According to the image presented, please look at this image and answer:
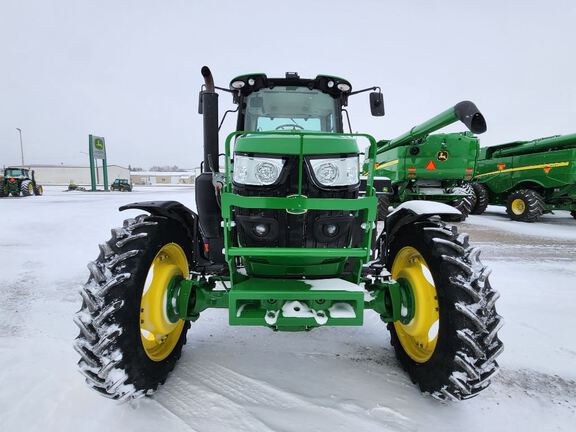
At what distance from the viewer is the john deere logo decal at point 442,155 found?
8898 millimetres

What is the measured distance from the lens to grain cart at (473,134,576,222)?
29.2 ft

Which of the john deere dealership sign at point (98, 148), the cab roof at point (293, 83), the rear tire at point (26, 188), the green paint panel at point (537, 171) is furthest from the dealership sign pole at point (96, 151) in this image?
the cab roof at point (293, 83)

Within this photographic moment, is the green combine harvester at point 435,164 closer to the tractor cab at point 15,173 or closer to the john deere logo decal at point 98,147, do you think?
the tractor cab at point 15,173

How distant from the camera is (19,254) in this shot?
544cm

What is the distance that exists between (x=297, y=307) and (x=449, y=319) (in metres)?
0.85

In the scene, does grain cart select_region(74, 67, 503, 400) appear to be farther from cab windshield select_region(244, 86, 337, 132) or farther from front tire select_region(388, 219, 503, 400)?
cab windshield select_region(244, 86, 337, 132)

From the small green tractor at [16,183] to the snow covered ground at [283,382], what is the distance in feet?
69.5

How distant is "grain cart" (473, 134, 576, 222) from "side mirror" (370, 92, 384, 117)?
320 inches

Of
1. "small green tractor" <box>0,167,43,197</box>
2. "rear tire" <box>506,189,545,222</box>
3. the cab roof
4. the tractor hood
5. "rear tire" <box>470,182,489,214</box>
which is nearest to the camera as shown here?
the tractor hood

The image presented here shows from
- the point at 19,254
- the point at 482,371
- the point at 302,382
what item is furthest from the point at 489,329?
the point at 19,254

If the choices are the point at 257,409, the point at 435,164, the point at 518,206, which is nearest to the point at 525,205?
the point at 518,206

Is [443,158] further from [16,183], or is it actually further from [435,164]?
[16,183]

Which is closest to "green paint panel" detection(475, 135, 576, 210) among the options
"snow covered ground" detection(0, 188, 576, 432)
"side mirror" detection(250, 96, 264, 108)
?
"snow covered ground" detection(0, 188, 576, 432)

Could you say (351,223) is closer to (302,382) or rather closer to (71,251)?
(302,382)
